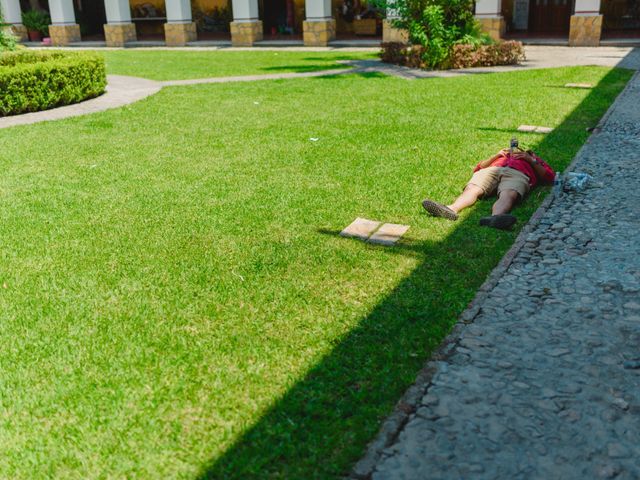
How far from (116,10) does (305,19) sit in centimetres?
782

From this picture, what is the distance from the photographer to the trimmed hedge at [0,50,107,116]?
468 inches

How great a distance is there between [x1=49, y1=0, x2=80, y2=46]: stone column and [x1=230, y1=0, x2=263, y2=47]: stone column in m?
7.90

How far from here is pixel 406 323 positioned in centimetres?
401

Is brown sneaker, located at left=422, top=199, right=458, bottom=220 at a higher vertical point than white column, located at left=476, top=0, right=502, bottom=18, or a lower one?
lower

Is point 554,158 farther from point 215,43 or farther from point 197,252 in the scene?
point 215,43

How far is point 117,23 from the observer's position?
27766 mm

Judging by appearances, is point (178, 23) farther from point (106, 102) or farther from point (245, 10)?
point (106, 102)

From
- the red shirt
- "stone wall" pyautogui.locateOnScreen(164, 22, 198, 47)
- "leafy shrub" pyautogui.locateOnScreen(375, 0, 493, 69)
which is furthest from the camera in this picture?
"stone wall" pyautogui.locateOnScreen(164, 22, 198, 47)

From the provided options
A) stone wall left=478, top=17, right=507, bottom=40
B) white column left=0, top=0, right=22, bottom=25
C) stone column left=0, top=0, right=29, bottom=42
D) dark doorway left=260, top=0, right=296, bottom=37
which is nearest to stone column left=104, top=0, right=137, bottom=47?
stone column left=0, top=0, right=29, bottom=42

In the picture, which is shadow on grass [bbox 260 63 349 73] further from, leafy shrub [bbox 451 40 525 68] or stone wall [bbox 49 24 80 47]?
stone wall [bbox 49 24 80 47]

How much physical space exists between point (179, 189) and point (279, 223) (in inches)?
62.4

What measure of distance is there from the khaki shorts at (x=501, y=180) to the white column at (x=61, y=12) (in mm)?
27036

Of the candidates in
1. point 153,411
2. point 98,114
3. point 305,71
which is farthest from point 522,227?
point 305,71

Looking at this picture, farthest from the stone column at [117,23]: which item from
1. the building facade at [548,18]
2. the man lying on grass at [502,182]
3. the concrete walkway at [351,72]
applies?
the man lying on grass at [502,182]
